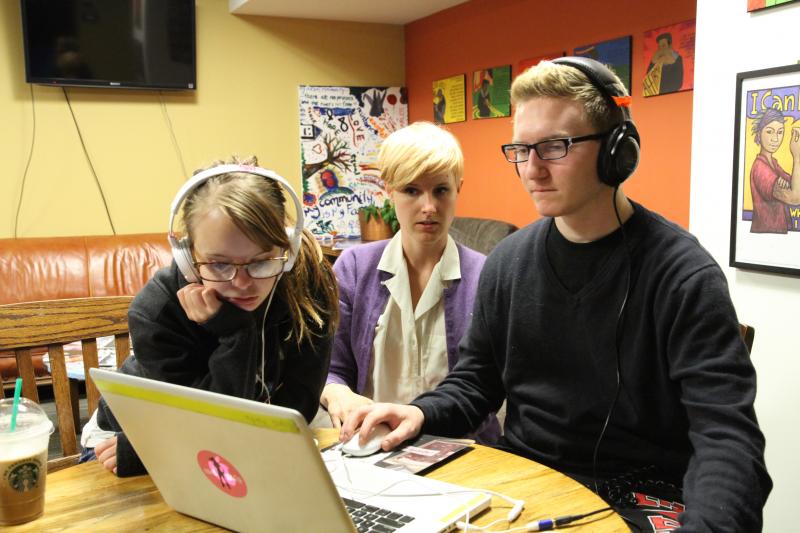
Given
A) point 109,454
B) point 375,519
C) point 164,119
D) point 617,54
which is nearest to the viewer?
point 375,519

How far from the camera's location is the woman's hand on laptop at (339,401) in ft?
5.22

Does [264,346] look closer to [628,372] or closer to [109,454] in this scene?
[109,454]

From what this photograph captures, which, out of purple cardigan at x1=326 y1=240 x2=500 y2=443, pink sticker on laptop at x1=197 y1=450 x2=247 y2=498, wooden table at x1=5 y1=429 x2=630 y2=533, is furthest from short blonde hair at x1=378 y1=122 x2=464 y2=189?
pink sticker on laptop at x1=197 y1=450 x2=247 y2=498

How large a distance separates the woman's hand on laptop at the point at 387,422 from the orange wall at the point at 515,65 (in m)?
1.30

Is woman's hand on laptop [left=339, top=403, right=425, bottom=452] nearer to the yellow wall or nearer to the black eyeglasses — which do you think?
the black eyeglasses

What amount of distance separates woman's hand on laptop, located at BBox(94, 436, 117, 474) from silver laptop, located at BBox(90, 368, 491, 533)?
192mm

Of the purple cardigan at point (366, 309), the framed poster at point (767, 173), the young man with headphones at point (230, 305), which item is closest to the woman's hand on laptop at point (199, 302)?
the young man with headphones at point (230, 305)

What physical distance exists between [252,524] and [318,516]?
16 cm

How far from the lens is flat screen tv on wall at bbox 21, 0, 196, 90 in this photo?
157 inches

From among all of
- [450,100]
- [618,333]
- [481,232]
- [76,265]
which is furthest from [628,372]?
[450,100]

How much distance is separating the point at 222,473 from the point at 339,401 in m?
0.77

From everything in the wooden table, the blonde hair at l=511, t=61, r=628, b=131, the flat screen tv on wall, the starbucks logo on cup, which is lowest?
the wooden table

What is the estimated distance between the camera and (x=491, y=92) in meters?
4.28

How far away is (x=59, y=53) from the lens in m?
4.03
